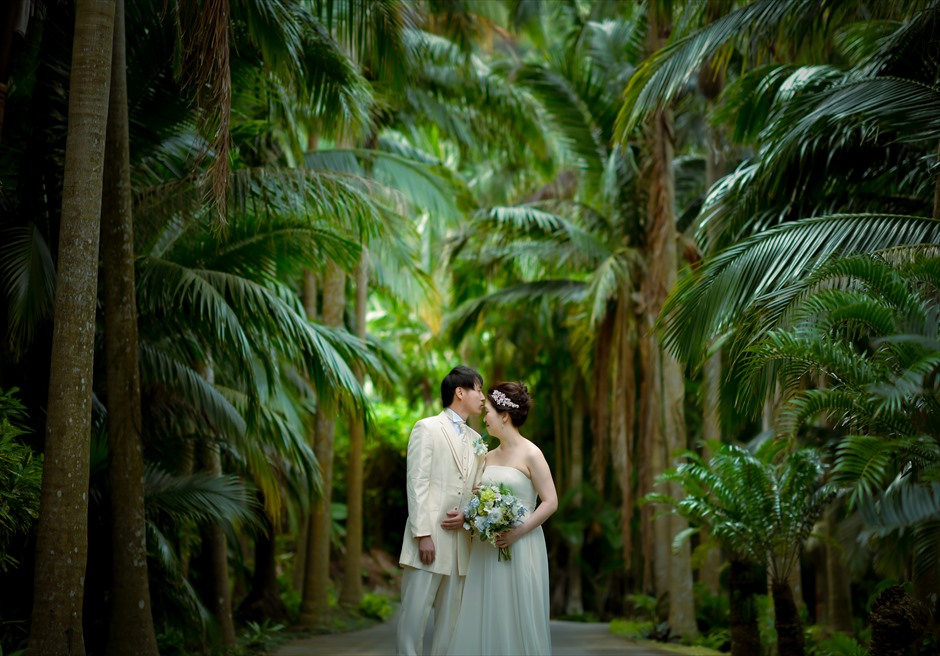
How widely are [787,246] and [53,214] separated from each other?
7151 millimetres

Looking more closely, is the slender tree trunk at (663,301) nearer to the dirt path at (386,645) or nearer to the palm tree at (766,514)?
the dirt path at (386,645)

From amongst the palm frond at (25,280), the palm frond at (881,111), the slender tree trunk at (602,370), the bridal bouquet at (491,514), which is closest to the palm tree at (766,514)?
the palm frond at (881,111)

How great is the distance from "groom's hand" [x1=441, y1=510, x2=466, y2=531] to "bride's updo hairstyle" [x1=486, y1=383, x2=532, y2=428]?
883 millimetres

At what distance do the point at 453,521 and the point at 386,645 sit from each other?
654cm

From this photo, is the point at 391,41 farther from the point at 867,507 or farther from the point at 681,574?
the point at 681,574

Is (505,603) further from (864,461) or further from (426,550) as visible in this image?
(864,461)

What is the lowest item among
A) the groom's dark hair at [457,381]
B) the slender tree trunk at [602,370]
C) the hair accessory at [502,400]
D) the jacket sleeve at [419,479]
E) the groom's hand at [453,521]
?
the groom's hand at [453,521]

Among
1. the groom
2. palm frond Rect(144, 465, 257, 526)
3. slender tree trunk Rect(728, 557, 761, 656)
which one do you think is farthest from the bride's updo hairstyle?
slender tree trunk Rect(728, 557, 761, 656)

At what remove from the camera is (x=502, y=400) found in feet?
24.4

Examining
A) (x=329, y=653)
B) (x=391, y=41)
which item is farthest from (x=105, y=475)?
(x=391, y=41)

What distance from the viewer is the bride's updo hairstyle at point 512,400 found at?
745 cm

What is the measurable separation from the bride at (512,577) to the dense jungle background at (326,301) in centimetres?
191

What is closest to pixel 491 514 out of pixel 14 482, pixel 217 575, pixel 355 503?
pixel 14 482

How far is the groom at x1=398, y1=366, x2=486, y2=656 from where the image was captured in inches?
268
